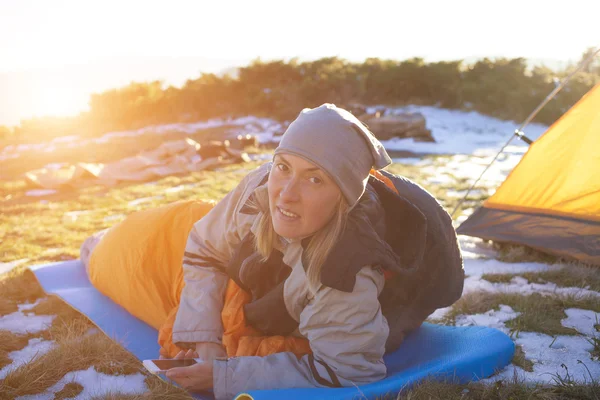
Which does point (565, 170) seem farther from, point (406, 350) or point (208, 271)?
point (208, 271)

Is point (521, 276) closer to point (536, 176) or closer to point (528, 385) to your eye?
point (536, 176)

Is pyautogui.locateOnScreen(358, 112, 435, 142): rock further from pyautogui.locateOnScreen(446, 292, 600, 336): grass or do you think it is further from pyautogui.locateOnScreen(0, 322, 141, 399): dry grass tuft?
pyautogui.locateOnScreen(0, 322, 141, 399): dry grass tuft

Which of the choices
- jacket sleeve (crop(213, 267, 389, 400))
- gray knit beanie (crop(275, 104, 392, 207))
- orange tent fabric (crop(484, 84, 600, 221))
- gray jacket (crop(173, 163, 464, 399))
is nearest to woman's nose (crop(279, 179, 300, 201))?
gray knit beanie (crop(275, 104, 392, 207))

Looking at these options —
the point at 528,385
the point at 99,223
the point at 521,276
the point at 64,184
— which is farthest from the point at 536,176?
the point at 64,184

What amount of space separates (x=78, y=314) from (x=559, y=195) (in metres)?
3.60

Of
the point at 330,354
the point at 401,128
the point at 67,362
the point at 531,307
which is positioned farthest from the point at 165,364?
the point at 401,128

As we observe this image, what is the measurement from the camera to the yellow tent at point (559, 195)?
3.54 metres

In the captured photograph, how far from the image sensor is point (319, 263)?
1663 millimetres

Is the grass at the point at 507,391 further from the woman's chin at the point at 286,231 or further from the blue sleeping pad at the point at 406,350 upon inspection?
the woman's chin at the point at 286,231

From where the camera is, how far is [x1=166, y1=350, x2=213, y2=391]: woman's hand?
1818 mm

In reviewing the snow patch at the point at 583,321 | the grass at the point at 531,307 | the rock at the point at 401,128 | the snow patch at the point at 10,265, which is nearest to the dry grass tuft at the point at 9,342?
the snow patch at the point at 10,265

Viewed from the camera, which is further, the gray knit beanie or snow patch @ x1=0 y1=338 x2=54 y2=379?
snow patch @ x1=0 y1=338 x2=54 y2=379

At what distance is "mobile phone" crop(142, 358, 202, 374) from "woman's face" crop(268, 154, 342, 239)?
710mm

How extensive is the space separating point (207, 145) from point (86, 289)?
6.49m
